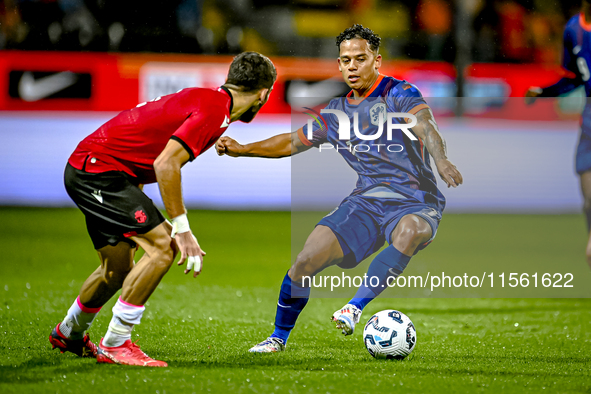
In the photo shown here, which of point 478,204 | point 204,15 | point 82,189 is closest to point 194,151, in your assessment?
point 82,189

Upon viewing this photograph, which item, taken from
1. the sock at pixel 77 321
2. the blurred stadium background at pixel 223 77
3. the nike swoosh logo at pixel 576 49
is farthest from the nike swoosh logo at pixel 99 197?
the blurred stadium background at pixel 223 77

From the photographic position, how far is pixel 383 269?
466 cm

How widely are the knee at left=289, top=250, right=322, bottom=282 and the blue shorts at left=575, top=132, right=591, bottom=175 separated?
7.93 ft

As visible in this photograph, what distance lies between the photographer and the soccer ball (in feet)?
14.7

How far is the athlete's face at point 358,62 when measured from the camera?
4.93 metres

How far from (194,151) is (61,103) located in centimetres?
971

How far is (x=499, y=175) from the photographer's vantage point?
12930 millimetres

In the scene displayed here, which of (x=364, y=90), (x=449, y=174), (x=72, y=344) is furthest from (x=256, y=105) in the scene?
(x=72, y=344)

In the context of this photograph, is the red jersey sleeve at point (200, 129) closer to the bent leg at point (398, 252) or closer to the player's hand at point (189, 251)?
the player's hand at point (189, 251)

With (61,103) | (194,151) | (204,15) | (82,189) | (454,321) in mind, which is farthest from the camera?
(204,15)

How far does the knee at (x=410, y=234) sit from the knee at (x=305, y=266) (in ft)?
1.78

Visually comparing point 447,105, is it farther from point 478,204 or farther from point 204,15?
point 204,15

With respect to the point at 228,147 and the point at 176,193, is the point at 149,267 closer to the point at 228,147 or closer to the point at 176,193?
the point at 176,193

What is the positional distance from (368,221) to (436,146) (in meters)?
0.67
